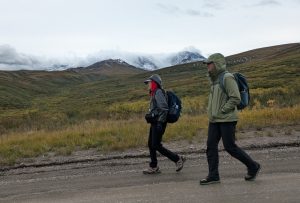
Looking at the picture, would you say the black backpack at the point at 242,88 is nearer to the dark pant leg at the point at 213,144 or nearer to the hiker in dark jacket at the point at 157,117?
the dark pant leg at the point at 213,144

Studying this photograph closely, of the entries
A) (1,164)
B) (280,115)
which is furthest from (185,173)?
(280,115)

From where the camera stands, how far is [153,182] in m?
8.43

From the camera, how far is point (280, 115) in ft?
52.1

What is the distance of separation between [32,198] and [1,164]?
182 inches

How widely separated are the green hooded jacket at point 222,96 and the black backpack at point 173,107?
1295 millimetres

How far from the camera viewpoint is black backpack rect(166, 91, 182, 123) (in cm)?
913

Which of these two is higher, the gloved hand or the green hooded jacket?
the green hooded jacket

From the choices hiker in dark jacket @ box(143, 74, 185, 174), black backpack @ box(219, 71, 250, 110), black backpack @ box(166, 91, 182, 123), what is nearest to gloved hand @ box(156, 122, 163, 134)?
hiker in dark jacket @ box(143, 74, 185, 174)

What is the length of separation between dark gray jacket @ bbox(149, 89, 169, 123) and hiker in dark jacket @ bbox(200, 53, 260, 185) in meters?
1.35

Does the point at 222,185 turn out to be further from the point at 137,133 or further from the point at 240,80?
the point at 137,133

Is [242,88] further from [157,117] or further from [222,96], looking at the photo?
[157,117]

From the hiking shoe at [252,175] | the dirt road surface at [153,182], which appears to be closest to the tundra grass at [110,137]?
the dirt road surface at [153,182]

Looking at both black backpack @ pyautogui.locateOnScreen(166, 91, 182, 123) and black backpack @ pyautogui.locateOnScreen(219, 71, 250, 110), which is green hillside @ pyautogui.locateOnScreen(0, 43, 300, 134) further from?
black backpack @ pyautogui.locateOnScreen(219, 71, 250, 110)

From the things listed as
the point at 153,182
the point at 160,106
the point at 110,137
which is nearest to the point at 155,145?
the point at 160,106
